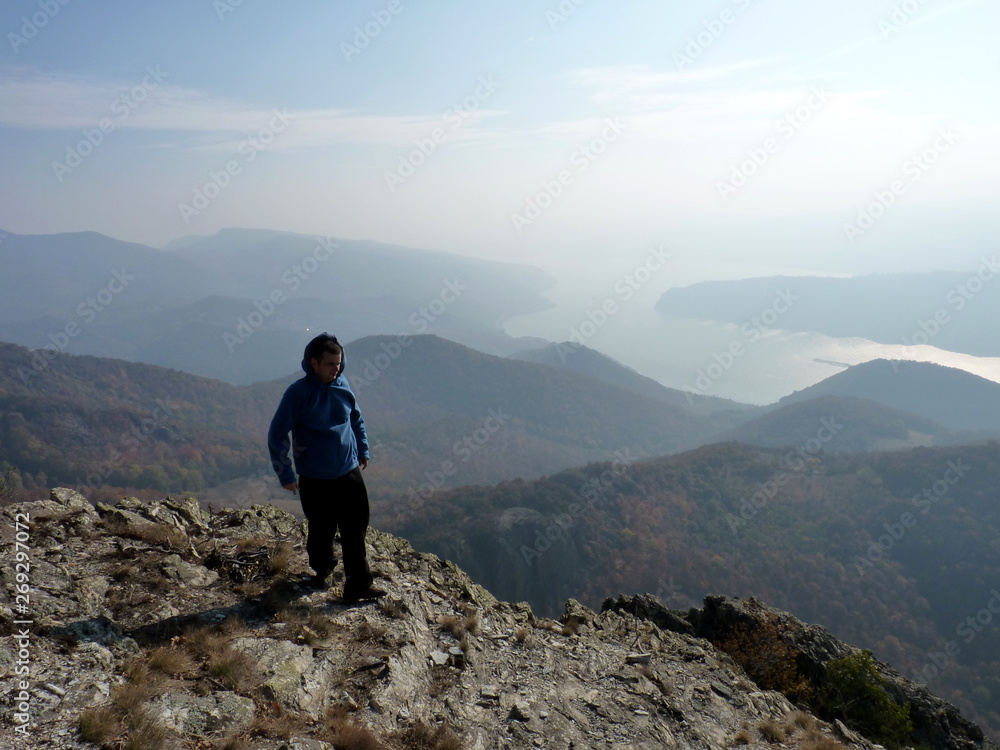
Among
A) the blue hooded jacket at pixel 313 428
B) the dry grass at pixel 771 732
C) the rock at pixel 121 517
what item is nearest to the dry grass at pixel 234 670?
the blue hooded jacket at pixel 313 428

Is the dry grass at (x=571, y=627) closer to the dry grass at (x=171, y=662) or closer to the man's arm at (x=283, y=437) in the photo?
the man's arm at (x=283, y=437)

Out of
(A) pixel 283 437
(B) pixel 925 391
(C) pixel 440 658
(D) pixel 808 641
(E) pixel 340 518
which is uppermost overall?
(A) pixel 283 437

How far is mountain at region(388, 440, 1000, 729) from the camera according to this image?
5603 centimetres

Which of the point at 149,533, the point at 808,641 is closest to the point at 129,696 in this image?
the point at 149,533

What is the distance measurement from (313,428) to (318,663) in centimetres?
228

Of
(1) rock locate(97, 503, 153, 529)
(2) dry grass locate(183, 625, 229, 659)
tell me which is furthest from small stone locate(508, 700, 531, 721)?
(1) rock locate(97, 503, 153, 529)

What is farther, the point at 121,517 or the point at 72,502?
the point at 72,502

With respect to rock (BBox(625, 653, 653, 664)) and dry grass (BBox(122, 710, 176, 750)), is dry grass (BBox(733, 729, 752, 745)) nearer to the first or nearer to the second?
rock (BBox(625, 653, 653, 664))

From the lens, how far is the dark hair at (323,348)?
17.6 ft

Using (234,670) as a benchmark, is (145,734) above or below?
above

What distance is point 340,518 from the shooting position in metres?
5.89

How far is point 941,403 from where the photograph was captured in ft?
524

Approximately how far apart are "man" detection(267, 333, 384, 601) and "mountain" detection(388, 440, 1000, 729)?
58.3m

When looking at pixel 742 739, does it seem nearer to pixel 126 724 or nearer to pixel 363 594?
pixel 363 594
